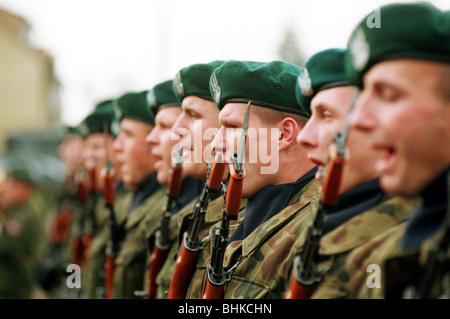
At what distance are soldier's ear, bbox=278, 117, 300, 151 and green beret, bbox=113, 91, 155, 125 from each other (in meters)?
2.47

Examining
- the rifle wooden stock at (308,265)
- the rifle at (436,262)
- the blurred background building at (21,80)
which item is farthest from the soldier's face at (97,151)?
the blurred background building at (21,80)

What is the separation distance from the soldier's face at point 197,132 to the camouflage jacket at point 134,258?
1.21 m

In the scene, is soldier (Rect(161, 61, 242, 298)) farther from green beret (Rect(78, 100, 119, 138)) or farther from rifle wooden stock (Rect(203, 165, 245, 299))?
green beret (Rect(78, 100, 119, 138))

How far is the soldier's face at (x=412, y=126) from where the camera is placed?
170 centimetres

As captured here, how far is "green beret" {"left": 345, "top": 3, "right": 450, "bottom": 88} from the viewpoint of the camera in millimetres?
1728

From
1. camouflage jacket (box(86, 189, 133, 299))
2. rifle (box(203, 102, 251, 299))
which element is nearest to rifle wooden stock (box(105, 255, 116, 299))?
camouflage jacket (box(86, 189, 133, 299))

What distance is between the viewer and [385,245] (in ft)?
6.51

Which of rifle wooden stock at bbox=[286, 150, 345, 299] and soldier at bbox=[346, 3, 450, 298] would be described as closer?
soldier at bbox=[346, 3, 450, 298]

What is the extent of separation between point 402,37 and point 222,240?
63.6 inches

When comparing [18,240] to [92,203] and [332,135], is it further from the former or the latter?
[332,135]

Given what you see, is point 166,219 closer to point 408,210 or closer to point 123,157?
point 123,157

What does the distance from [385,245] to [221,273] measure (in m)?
1.21

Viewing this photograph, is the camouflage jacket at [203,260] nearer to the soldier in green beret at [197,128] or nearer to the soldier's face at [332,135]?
the soldier in green beret at [197,128]
